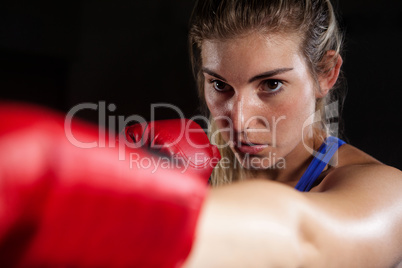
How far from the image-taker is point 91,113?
9.93ft

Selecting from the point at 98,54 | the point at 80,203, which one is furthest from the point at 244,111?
the point at 98,54

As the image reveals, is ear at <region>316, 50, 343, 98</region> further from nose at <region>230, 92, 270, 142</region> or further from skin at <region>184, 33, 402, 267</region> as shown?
nose at <region>230, 92, 270, 142</region>

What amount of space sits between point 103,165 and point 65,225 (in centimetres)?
5

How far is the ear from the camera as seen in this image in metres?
1.17

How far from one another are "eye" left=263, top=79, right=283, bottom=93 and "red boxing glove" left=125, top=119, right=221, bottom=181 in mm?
174

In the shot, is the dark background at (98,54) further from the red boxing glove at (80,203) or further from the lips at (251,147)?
the red boxing glove at (80,203)

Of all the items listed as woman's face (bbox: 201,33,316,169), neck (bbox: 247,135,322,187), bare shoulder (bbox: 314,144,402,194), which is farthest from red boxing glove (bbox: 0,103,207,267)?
neck (bbox: 247,135,322,187)

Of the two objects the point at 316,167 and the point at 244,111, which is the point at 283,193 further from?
the point at 316,167

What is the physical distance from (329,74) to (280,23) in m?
0.22

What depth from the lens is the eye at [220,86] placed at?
107cm

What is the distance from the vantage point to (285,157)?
1212 millimetres

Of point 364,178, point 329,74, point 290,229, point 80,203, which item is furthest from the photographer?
point 329,74

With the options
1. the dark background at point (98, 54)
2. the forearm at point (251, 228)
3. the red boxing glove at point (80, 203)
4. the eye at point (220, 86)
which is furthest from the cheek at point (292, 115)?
the dark background at point (98, 54)

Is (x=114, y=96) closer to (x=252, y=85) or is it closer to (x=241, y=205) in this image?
(x=252, y=85)
